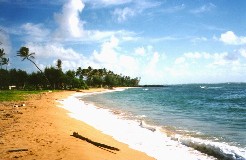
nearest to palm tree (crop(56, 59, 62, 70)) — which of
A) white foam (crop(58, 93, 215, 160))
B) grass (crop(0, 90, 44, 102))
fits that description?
grass (crop(0, 90, 44, 102))

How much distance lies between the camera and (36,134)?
46.9 feet

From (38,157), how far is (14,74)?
10117 centimetres

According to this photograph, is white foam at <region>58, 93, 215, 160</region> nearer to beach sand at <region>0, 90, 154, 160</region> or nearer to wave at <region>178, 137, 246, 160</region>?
wave at <region>178, 137, 246, 160</region>

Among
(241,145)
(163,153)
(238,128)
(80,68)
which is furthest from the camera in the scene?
(80,68)

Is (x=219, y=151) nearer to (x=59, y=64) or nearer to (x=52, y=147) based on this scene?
(x=52, y=147)

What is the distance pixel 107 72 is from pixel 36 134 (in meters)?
164

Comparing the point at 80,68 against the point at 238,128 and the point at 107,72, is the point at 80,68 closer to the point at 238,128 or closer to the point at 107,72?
the point at 107,72

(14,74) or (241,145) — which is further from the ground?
(14,74)

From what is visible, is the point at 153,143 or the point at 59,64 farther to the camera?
the point at 59,64

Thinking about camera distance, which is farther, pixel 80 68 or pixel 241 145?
pixel 80 68

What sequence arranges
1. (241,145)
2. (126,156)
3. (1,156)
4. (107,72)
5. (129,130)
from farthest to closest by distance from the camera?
(107,72) → (129,130) → (241,145) → (126,156) → (1,156)

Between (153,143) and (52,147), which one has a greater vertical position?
(52,147)

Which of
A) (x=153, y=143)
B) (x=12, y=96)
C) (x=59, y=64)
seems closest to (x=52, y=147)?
(x=153, y=143)

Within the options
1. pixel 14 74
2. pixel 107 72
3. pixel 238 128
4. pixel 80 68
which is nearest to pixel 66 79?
pixel 14 74
